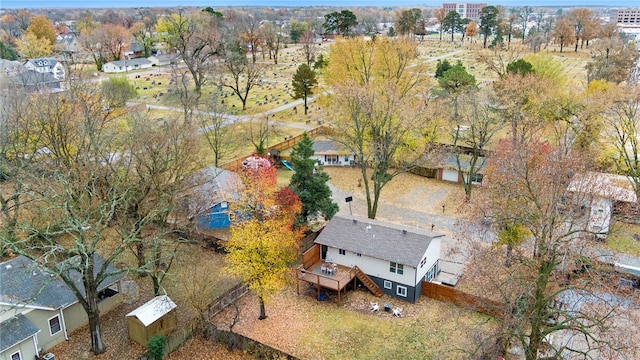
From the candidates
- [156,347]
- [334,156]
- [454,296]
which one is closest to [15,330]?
[156,347]

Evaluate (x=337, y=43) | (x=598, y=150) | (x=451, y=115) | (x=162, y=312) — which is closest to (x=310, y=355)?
(x=162, y=312)

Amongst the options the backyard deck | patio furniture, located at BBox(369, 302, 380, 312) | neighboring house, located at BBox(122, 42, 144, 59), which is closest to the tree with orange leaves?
the backyard deck

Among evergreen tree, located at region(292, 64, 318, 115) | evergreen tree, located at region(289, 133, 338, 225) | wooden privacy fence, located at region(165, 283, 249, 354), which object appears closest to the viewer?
wooden privacy fence, located at region(165, 283, 249, 354)

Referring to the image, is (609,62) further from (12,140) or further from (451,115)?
(12,140)

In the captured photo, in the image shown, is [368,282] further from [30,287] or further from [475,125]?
[475,125]

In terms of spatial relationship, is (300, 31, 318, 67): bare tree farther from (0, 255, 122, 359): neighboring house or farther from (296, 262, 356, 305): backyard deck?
(0, 255, 122, 359): neighboring house

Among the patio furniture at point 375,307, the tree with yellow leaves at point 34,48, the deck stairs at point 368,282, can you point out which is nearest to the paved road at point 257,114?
the deck stairs at point 368,282
